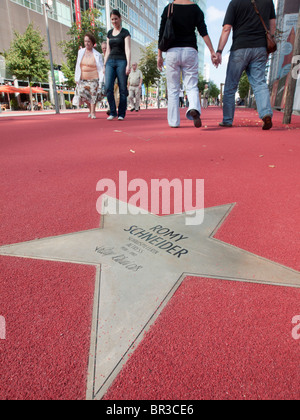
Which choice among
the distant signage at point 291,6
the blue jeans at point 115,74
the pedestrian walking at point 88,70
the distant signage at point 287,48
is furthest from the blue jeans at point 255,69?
the distant signage at point 291,6

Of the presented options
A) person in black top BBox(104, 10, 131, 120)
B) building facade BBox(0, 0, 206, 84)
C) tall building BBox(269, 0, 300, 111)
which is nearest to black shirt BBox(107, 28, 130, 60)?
person in black top BBox(104, 10, 131, 120)

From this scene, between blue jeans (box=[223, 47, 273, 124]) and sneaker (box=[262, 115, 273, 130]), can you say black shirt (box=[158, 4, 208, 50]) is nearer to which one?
blue jeans (box=[223, 47, 273, 124])

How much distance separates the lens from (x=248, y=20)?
5.39 metres

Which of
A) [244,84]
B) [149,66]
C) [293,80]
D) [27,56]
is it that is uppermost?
[27,56]

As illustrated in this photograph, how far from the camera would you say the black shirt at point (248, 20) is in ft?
17.4

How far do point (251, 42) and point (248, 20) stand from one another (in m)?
0.40

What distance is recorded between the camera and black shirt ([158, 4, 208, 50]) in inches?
209

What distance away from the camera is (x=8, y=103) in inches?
1383

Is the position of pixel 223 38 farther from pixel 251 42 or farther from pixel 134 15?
pixel 134 15

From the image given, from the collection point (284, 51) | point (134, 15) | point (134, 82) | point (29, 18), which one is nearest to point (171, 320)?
point (134, 82)

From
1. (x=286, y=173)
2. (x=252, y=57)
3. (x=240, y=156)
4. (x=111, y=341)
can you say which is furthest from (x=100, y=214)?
(x=252, y=57)

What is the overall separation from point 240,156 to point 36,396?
3612mm

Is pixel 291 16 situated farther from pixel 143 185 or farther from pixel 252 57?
pixel 143 185

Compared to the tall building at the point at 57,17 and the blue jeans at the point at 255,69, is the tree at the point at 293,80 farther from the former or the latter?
the tall building at the point at 57,17
